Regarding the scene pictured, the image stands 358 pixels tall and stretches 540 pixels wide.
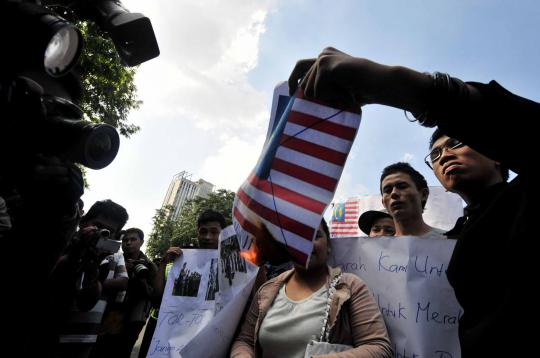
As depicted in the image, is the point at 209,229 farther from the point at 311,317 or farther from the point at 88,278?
the point at 311,317

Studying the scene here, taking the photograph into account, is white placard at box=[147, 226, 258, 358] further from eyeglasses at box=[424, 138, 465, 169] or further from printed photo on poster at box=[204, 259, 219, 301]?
eyeglasses at box=[424, 138, 465, 169]

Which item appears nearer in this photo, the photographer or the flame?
the flame

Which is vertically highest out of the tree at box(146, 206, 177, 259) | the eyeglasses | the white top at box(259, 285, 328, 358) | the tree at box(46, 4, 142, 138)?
the tree at box(46, 4, 142, 138)

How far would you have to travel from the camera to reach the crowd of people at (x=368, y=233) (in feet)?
2.59

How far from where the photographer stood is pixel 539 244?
78 centimetres

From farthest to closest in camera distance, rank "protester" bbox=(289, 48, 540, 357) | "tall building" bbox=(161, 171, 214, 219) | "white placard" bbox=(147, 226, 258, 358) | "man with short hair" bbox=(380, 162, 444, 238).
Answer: "tall building" bbox=(161, 171, 214, 219) → "man with short hair" bbox=(380, 162, 444, 238) → "white placard" bbox=(147, 226, 258, 358) → "protester" bbox=(289, 48, 540, 357)

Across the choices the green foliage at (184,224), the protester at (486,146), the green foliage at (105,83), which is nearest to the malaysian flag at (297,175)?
the protester at (486,146)

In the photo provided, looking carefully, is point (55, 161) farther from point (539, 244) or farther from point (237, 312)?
point (539, 244)

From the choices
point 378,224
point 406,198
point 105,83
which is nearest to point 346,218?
point 378,224

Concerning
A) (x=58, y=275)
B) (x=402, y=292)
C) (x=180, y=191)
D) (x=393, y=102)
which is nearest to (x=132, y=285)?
(x=58, y=275)

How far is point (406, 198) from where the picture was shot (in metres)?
2.49

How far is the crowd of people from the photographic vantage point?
789 mm

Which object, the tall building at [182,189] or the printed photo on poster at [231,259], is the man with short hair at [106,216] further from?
the tall building at [182,189]

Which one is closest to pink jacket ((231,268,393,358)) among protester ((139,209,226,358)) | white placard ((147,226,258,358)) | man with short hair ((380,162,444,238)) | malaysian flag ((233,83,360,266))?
white placard ((147,226,258,358))
